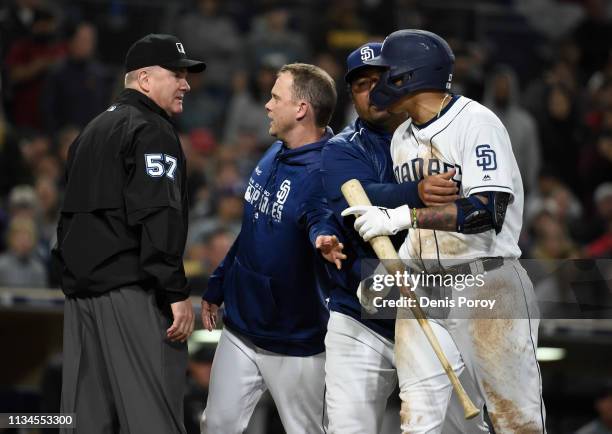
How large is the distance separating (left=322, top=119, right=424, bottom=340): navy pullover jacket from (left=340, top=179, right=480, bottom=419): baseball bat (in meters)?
0.12

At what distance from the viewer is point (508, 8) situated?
1381 cm

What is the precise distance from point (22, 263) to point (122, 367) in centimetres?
415

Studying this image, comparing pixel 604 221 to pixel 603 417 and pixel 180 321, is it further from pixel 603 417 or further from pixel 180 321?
pixel 180 321

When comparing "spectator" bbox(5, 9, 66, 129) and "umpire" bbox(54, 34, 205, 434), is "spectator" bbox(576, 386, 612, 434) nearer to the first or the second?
"umpire" bbox(54, 34, 205, 434)

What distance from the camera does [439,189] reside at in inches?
181

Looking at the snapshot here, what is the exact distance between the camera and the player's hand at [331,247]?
489 centimetres

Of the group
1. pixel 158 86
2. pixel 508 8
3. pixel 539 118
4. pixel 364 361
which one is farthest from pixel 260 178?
pixel 508 8

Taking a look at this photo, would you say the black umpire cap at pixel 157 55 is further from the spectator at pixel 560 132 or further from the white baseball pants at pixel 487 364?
the spectator at pixel 560 132

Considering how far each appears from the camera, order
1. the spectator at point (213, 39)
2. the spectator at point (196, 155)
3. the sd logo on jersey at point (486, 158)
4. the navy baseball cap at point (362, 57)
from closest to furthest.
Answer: the sd logo on jersey at point (486, 158) → the navy baseball cap at point (362, 57) → the spectator at point (196, 155) → the spectator at point (213, 39)

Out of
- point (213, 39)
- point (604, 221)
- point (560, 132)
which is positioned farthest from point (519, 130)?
point (213, 39)

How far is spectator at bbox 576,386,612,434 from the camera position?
24.4ft

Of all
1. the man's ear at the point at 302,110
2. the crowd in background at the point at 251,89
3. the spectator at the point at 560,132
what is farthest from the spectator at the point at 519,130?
the man's ear at the point at 302,110

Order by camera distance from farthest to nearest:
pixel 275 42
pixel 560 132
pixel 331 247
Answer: pixel 275 42, pixel 560 132, pixel 331 247

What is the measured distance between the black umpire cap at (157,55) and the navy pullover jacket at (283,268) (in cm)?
67
